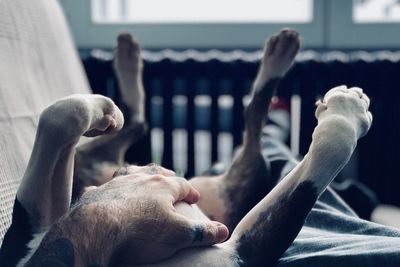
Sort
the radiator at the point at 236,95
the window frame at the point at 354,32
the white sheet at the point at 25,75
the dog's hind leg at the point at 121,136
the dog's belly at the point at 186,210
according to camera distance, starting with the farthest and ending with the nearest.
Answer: the window frame at the point at 354,32 → the radiator at the point at 236,95 → the dog's hind leg at the point at 121,136 → the white sheet at the point at 25,75 → the dog's belly at the point at 186,210

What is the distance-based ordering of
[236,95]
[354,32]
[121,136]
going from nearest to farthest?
[121,136] → [236,95] → [354,32]

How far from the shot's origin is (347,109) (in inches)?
27.4

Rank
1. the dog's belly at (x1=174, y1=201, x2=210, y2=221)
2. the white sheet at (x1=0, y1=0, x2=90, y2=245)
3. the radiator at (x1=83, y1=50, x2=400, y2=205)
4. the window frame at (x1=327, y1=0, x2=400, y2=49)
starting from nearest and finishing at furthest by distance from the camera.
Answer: the dog's belly at (x1=174, y1=201, x2=210, y2=221)
the white sheet at (x1=0, y1=0, x2=90, y2=245)
the radiator at (x1=83, y1=50, x2=400, y2=205)
the window frame at (x1=327, y1=0, x2=400, y2=49)

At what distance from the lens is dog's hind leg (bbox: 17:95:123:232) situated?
2.08 feet

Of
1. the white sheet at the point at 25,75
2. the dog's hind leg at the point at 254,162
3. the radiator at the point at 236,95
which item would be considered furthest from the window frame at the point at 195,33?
the dog's hind leg at the point at 254,162

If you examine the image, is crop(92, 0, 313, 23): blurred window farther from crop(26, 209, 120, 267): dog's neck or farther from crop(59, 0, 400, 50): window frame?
crop(26, 209, 120, 267): dog's neck

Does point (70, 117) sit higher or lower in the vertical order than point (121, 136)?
higher

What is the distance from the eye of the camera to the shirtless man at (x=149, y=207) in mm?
561

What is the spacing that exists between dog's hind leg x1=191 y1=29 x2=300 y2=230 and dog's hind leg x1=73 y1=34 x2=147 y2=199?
157 millimetres

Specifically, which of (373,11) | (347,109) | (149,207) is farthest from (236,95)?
(149,207)

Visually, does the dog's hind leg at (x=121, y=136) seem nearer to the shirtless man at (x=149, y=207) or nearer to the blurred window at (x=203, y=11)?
the shirtless man at (x=149, y=207)

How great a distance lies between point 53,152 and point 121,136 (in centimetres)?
46

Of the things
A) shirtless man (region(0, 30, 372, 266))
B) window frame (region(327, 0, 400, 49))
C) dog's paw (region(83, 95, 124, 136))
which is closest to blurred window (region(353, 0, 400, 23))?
window frame (region(327, 0, 400, 49))

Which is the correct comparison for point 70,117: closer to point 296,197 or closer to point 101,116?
point 101,116
